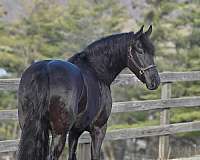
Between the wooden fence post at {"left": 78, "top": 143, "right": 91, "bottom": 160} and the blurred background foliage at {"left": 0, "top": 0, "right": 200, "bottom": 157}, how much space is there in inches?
444

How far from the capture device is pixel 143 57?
4.48 meters

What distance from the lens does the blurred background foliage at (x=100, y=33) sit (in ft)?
62.3

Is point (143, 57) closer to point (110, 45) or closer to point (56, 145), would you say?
point (110, 45)

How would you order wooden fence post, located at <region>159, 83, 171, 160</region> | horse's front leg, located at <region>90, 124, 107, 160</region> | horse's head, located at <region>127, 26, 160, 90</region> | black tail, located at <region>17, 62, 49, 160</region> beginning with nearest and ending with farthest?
black tail, located at <region>17, 62, 49, 160</region> < horse's front leg, located at <region>90, 124, 107, 160</region> < horse's head, located at <region>127, 26, 160, 90</region> < wooden fence post, located at <region>159, 83, 171, 160</region>

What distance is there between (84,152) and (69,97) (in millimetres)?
2046

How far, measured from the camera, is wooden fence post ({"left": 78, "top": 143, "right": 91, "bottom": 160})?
5.64 m

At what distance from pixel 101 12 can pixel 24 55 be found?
5558 mm

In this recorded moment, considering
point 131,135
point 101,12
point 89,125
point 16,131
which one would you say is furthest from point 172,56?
point 89,125

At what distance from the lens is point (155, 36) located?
2198 centimetres

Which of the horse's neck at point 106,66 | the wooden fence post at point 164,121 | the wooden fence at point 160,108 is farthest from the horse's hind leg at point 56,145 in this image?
the wooden fence post at point 164,121

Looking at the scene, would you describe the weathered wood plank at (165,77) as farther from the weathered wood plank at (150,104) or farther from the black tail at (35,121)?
the black tail at (35,121)

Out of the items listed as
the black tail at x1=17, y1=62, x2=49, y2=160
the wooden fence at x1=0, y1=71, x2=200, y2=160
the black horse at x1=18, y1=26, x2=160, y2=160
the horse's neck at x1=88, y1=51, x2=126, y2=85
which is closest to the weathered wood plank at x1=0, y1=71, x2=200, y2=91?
the wooden fence at x1=0, y1=71, x2=200, y2=160

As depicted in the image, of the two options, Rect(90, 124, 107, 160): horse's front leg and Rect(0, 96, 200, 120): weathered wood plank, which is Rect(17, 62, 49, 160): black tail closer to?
Rect(90, 124, 107, 160): horse's front leg

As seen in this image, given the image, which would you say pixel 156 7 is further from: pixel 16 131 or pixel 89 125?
pixel 89 125
